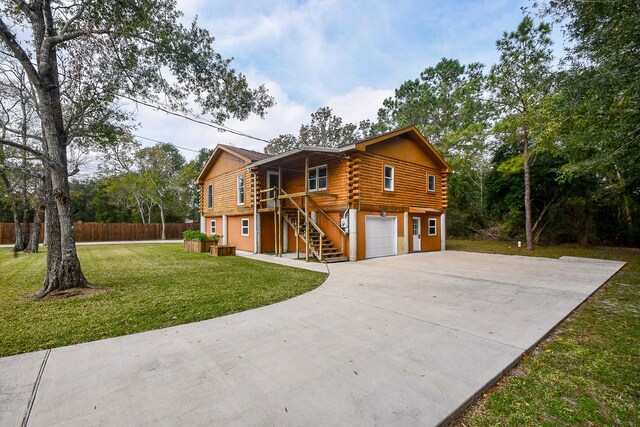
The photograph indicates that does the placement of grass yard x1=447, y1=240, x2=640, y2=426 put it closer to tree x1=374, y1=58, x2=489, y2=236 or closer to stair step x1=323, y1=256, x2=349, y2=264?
stair step x1=323, y1=256, x2=349, y2=264

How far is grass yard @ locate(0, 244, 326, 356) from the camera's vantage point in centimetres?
375

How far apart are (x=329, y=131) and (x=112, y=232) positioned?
2333 centimetres

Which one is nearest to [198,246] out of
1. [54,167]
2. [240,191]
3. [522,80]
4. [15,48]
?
[240,191]

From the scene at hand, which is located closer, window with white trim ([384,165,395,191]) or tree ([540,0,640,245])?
tree ([540,0,640,245])

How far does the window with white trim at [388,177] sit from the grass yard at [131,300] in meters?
6.25

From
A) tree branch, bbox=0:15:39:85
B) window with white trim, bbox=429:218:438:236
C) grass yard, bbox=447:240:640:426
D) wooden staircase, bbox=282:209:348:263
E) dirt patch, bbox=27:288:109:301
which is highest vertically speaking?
tree branch, bbox=0:15:39:85

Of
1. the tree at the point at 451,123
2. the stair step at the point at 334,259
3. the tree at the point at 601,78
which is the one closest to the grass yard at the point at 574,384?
the tree at the point at 601,78

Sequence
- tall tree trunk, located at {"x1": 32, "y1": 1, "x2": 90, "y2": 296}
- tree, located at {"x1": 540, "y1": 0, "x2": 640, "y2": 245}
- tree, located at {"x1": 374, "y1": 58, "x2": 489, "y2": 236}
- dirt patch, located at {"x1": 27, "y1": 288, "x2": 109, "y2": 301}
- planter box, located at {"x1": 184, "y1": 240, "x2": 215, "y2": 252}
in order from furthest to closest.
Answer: tree, located at {"x1": 374, "y1": 58, "x2": 489, "y2": 236}
planter box, located at {"x1": 184, "y1": 240, "x2": 215, "y2": 252}
tree, located at {"x1": 540, "y1": 0, "x2": 640, "y2": 245}
tall tree trunk, located at {"x1": 32, "y1": 1, "x2": 90, "y2": 296}
dirt patch, located at {"x1": 27, "y1": 288, "x2": 109, "y2": 301}

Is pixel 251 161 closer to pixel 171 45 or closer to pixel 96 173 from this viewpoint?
pixel 171 45

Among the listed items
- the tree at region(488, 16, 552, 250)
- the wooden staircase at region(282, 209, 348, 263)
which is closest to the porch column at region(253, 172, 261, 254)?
the wooden staircase at region(282, 209, 348, 263)

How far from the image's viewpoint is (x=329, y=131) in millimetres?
31969

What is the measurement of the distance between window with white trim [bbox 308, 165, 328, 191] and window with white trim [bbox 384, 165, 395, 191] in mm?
2715

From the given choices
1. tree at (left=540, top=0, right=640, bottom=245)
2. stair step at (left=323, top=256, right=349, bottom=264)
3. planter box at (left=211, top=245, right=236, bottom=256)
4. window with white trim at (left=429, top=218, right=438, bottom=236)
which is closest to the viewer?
tree at (left=540, top=0, right=640, bottom=245)

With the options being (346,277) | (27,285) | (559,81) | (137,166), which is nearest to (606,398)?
(346,277)
